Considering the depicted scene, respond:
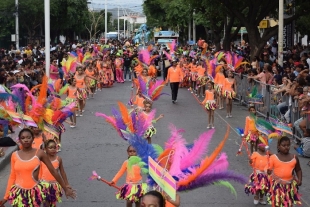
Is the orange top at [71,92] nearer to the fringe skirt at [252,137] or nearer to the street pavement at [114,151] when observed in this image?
the street pavement at [114,151]

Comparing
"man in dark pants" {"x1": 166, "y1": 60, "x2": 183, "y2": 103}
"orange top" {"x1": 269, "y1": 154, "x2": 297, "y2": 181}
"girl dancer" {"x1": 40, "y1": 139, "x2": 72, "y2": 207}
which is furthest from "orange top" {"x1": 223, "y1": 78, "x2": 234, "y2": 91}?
"girl dancer" {"x1": 40, "y1": 139, "x2": 72, "y2": 207}

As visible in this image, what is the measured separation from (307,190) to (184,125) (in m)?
7.59

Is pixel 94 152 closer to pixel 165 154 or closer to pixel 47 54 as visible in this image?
pixel 165 154

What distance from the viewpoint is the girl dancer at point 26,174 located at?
7.40 m

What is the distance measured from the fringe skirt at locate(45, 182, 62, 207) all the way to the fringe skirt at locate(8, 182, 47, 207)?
0.32 m

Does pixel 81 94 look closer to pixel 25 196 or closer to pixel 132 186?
pixel 132 186

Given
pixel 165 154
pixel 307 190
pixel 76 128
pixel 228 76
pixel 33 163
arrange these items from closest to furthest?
pixel 165 154 < pixel 33 163 < pixel 307 190 < pixel 76 128 < pixel 228 76

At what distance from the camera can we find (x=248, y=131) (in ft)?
39.8

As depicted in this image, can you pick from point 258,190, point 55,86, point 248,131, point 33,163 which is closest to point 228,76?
point 55,86

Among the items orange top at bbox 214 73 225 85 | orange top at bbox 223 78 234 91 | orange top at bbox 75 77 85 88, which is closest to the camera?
orange top at bbox 75 77 85 88

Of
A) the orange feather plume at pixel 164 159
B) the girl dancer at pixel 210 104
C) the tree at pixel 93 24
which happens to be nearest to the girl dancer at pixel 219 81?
the girl dancer at pixel 210 104

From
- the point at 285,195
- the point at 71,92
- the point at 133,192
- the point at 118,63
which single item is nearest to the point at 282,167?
the point at 285,195

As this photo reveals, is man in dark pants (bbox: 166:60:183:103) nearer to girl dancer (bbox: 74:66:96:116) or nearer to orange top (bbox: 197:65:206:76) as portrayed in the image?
orange top (bbox: 197:65:206:76)

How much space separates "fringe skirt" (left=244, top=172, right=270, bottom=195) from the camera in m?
9.12
